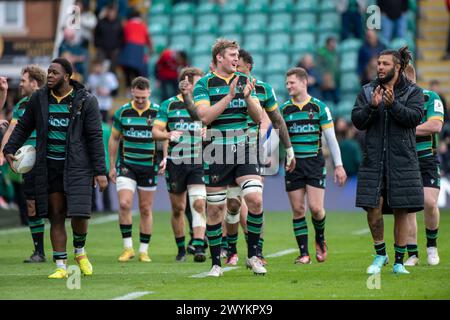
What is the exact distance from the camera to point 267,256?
50.9ft

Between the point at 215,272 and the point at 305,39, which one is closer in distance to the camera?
the point at 215,272

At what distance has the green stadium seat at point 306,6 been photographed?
30891 millimetres

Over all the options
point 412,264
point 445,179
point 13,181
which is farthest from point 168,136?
point 445,179

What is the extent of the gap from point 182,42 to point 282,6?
284 cm

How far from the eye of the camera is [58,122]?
40.9 feet

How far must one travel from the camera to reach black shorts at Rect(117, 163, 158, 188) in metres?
15.6

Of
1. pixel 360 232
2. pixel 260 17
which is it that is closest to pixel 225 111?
pixel 360 232

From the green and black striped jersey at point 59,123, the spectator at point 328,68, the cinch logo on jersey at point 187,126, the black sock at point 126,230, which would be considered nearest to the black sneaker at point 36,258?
the black sock at point 126,230

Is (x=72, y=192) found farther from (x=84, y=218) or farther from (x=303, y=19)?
(x=303, y=19)

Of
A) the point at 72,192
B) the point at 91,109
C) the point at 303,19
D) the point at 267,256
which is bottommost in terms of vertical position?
the point at 267,256

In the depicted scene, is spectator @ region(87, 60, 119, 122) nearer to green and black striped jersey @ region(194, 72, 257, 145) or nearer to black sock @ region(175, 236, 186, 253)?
black sock @ region(175, 236, 186, 253)

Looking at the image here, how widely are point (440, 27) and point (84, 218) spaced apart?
1946 cm

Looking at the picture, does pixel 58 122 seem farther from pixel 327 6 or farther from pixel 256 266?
pixel 327 6
